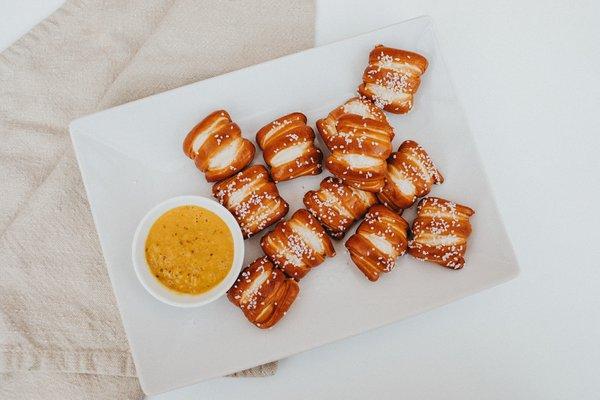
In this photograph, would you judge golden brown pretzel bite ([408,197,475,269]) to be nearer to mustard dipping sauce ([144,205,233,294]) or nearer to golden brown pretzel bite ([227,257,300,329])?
golden brown pretzel bite ([227,257,300,329])

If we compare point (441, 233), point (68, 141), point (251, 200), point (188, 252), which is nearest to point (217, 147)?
point (251, 200)

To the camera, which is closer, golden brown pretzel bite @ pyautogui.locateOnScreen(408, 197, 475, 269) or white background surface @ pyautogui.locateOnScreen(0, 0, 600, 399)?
golden brown pretzel bite @ pyautogui.locateOnScreen(408, 197, 475, 269)

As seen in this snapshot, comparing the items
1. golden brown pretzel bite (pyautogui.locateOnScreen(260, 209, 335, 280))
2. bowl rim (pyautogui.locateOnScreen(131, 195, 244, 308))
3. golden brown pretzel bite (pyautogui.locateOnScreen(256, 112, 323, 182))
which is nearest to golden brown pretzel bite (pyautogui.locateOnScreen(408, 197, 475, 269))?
golden brown pretzel bite (pyautogui.locateOnScreen(260, 209, 335, 280))

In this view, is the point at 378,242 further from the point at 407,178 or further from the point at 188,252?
the point at 188,252

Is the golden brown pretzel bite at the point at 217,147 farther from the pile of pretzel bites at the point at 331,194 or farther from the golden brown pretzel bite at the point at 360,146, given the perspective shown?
the golden brown pretzel bite at the point at 360,146

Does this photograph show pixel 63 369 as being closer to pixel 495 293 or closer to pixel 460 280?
pixel 460 280
